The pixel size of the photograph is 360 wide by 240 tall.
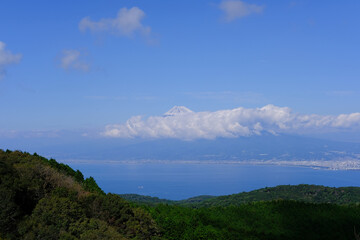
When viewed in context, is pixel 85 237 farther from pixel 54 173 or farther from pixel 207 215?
pixel 207 215

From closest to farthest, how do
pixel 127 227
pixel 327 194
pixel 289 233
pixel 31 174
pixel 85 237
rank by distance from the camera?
1. pixel 85 237
2. pixel 127 227
3. pixel 31 174
4. pixel 289 233
5. pixel 327 194

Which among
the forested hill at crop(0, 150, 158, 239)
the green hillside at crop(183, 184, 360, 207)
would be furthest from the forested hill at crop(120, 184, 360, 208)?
the forested hill at crop(0, 150, 158, 239)

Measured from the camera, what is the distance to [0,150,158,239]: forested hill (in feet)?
55.7

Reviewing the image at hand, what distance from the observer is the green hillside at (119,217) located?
57.2ft

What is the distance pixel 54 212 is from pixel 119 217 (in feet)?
15.9

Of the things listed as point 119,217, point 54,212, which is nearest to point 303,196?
point 119,217

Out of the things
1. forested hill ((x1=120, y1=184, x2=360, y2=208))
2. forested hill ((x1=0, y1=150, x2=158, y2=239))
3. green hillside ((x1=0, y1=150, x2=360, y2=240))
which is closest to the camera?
forested hill ((x1=0, y1=150, x2=158, y2=239))

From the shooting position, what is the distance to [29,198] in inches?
833

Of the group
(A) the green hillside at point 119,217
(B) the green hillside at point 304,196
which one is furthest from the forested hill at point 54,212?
(B) the green hillside at point 304,196

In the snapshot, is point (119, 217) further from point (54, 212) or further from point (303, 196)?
point (303, 196)

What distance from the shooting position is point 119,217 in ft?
71.5

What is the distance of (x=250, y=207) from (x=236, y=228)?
5.39 meters

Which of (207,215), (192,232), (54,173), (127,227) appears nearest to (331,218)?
(207,215)

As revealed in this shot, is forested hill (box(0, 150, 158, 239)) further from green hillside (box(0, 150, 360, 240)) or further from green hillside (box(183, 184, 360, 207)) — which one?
green hillside (box(183, 184, 360, 207))
